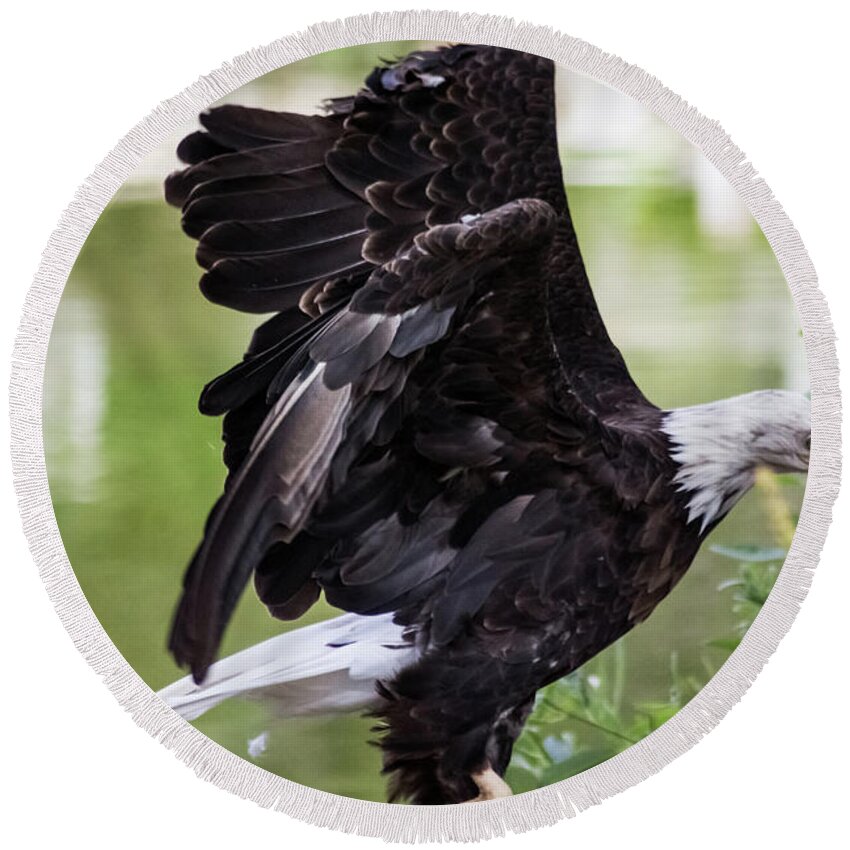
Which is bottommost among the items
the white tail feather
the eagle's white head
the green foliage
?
the green foliage

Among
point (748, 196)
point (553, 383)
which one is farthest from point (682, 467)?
point (748, 196)

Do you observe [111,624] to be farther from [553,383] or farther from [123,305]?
[553,383]

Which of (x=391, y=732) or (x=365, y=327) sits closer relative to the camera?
(x=365, y=327)

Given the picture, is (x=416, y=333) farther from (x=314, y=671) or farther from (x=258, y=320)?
(x=314, y=671)

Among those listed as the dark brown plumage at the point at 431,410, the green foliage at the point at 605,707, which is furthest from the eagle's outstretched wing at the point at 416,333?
the green foliage at the point at 605,707

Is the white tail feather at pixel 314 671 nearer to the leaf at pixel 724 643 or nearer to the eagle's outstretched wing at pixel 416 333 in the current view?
the eagle's outstretched wing at pixel 416 333

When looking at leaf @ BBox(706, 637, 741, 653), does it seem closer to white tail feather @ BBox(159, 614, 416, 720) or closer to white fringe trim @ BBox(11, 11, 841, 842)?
white fringe trim @ BBox(11, 11, 841, 842)

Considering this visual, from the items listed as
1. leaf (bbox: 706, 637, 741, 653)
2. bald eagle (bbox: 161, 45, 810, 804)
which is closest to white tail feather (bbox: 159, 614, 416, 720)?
bald eagle (bbox: 161, 45, 810, 804)
